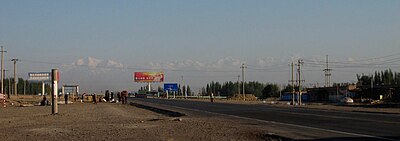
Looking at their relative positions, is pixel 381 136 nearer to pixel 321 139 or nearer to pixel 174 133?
pixel 321 139

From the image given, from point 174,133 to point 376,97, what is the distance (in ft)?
272

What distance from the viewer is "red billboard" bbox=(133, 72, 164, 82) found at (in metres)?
147

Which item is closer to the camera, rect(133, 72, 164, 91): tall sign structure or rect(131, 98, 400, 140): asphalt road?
rect(131, 98, 400, 140): asphalt road

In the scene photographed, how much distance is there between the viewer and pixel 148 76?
147875 mm

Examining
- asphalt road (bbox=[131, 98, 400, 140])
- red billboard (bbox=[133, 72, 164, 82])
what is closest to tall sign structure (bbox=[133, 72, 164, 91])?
red billboard (bbox=[133, 72, 164, 82])

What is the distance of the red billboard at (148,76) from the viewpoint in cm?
14712

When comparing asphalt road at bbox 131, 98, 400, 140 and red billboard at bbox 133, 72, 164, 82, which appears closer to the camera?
asphalt road at bbox 131, 98, 400, 140

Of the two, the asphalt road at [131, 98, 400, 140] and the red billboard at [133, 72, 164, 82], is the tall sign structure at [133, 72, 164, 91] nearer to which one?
the red billboard at [133, 72, 164, 82]

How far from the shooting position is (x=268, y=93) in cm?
16238

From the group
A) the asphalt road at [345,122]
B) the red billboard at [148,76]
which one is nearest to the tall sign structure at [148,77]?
the red billboard at [148,76]

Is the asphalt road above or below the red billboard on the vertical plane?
below

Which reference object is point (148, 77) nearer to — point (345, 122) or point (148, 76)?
point (148, 76)

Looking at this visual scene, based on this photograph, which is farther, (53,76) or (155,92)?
(155,92)

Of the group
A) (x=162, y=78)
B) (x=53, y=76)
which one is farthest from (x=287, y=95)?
(x=53, y=76)
